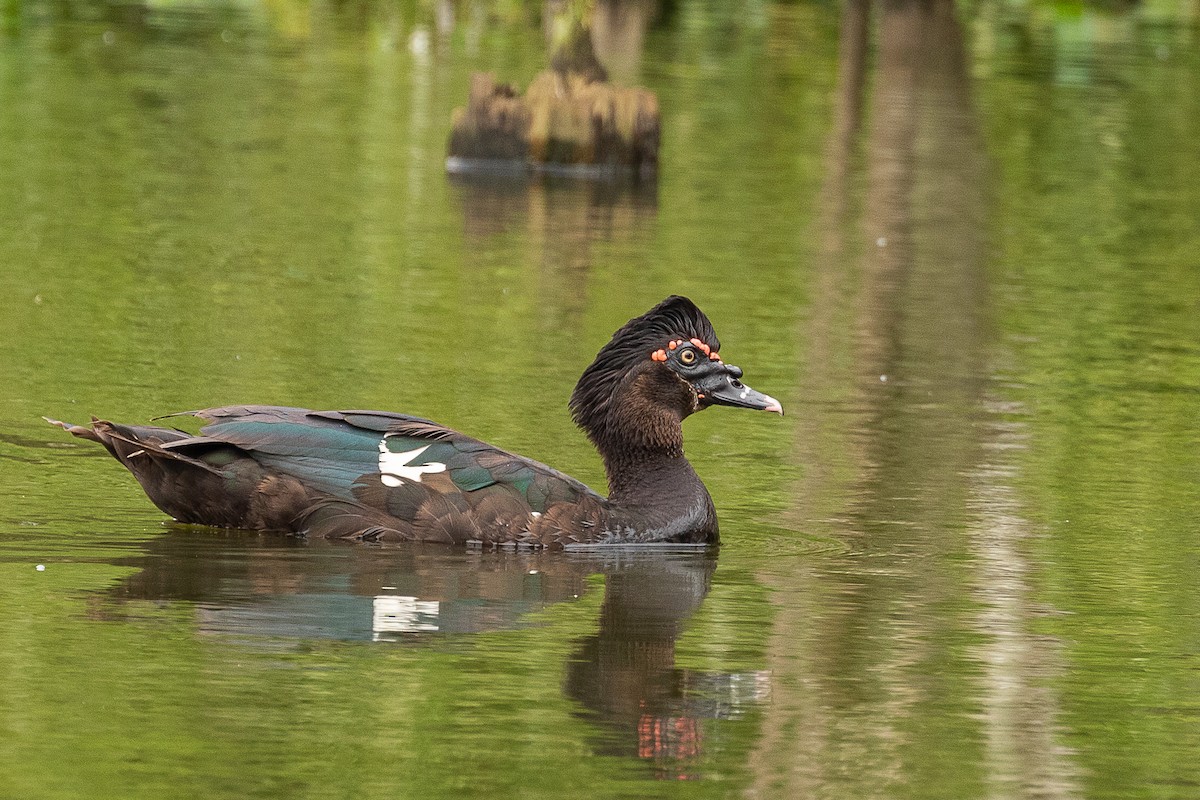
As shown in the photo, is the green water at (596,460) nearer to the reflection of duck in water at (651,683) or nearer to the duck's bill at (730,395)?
the reflection of duck in water at (651,683)

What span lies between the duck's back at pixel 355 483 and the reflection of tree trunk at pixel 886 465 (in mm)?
1351

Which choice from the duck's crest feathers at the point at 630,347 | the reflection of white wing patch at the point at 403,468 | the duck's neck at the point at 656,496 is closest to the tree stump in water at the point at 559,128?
the duck's crest feathers at the point at 630,347

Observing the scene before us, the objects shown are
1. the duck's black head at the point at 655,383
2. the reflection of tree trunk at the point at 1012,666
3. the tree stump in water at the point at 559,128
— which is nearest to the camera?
the reflection of tree trunk at the point at 1012,666

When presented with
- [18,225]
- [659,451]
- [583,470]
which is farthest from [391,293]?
[659,451]

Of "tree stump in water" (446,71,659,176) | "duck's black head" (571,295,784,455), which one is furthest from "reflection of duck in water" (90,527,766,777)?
"tree stump in water" (446,71,659,176)

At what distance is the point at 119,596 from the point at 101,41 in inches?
1143

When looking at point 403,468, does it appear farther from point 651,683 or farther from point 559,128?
point 559,128

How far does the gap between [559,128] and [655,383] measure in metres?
14.6

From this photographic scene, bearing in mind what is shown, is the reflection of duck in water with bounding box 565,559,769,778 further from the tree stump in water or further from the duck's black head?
the tree stump in water

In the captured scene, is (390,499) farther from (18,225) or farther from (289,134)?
(289,134)

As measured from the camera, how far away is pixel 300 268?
1914 centimetres

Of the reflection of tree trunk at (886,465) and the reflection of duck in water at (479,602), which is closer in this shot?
the reflection of tree trunk at (886,465)

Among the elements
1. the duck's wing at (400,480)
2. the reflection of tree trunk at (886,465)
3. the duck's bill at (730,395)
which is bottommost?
the reflection of tree trunk at (886,465)

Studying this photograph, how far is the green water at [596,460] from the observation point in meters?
7.88
